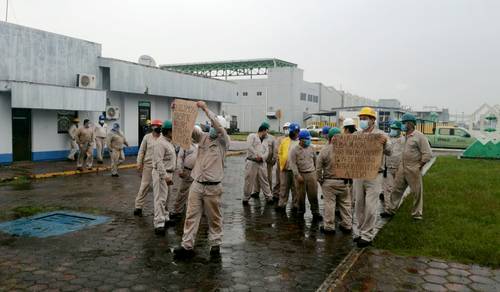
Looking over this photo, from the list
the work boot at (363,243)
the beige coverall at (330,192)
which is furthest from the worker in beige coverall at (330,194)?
the work boot at (363,243)

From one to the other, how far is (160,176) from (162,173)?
61 mm

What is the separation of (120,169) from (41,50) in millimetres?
5192

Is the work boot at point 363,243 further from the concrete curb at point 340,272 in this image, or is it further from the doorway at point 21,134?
the doorway at point 21,134

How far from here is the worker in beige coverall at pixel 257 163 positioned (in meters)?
9.30

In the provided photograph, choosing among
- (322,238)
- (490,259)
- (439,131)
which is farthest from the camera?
(439,131)

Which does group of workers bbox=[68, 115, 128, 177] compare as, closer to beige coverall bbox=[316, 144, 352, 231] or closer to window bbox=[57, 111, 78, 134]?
window bbox=[57, 111, 78, 134]

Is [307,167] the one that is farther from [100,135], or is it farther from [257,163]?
[100,135]

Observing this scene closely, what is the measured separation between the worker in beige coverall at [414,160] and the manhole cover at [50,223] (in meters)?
5.56

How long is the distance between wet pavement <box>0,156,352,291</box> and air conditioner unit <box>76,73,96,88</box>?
A: 8.66m

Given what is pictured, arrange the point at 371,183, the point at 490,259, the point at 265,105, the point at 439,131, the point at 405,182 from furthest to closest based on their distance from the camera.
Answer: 1. the point at 265,105
2. the point at 439,131
3. the point at 405,182
4. the point at 371,183
5. the point at 490,259

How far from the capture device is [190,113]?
5.84 metres

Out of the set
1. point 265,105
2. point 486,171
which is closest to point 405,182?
point 486,171

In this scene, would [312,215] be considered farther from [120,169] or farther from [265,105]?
[265,105]

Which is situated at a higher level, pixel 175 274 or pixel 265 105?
pixel 265 105
